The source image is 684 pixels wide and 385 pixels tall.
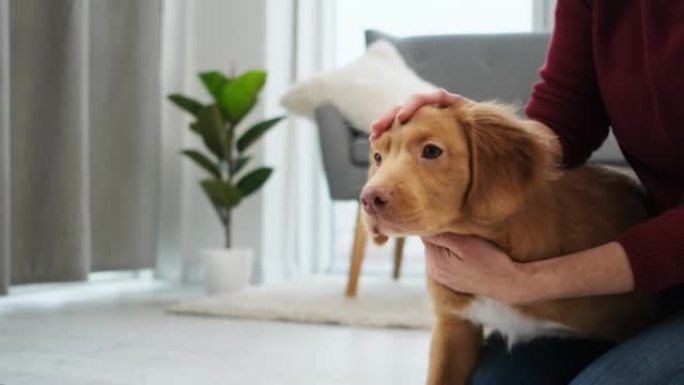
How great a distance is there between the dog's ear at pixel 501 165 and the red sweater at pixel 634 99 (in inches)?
5.4

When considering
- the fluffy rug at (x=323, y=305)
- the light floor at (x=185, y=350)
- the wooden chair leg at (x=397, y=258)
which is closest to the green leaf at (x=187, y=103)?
the fluffy rug at (x=323, y=305)

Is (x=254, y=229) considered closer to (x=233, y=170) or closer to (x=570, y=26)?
(x=233, y=170)

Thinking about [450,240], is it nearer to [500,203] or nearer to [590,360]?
[500,203]

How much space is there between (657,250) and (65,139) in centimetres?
249

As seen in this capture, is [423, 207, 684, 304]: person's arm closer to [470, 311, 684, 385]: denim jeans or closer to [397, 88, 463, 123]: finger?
[470, 311, 684, 385]: denim jeans

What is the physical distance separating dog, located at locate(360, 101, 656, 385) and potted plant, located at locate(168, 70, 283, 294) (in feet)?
7.20

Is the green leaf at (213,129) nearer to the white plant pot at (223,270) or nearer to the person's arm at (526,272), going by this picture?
the white plant pot at (223,270)

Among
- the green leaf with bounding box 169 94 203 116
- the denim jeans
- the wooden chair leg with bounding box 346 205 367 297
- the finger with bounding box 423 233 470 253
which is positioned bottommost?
the wooden chair leg with bounding box 346 205 367 297

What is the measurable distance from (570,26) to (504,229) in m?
0.36

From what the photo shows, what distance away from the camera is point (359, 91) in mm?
2922

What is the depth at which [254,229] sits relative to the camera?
3.91m

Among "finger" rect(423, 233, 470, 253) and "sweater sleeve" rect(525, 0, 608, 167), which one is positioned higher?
"sweater sleeve" rect(525, 0, 608, 167)

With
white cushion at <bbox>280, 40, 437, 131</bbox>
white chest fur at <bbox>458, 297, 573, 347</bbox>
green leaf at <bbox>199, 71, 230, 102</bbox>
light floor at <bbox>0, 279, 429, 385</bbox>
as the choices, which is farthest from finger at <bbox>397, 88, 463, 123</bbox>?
green leaf at <bbox>199, 71, 230, 102</bbox>

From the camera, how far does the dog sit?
1005 millimetres
